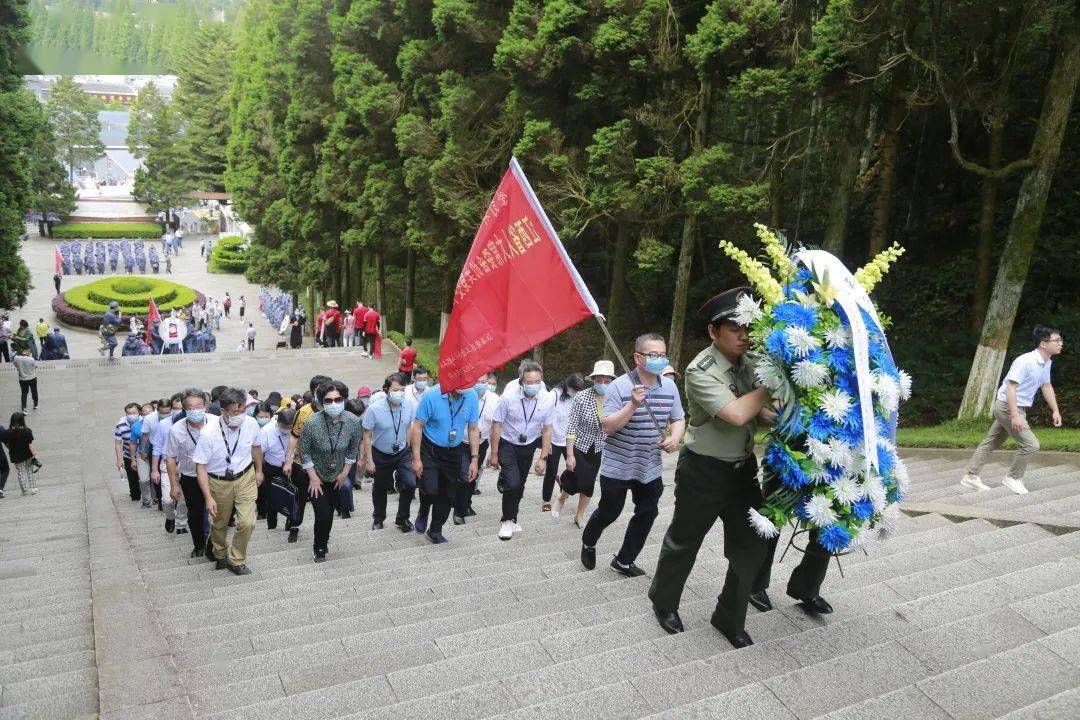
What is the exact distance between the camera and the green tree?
83000 mm

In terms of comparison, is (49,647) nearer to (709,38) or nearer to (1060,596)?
(1060,596)

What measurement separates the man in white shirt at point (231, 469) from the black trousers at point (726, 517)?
3.88 m

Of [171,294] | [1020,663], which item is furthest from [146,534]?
[171,294]

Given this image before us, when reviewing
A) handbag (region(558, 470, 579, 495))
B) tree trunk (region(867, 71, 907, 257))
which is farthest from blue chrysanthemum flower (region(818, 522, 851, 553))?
tree trunk (region(867, 71, 907, 257))

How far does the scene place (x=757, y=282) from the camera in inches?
167

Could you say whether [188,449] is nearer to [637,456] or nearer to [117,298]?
[637,456]

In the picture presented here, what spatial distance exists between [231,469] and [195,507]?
82 cm

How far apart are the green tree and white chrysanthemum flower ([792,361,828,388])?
92.5m

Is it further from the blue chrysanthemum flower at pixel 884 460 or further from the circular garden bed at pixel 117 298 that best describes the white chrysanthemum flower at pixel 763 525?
the circular garden bed at pixel 117 298

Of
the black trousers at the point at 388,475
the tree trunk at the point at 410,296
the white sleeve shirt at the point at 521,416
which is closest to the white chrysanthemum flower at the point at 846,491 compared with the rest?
the white sleeve shirt at the point at 521,416

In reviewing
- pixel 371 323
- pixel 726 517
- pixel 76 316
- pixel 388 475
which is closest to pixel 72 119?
pixel 76 316

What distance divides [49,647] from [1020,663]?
5423 millimetres

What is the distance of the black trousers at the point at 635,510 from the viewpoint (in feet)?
19.3

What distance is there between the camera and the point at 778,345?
402cm
